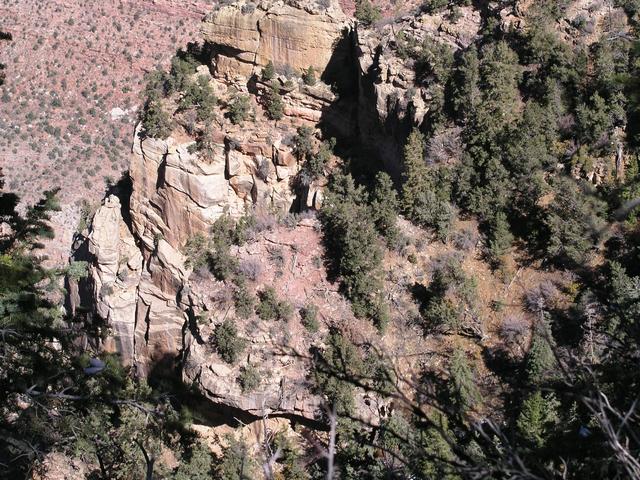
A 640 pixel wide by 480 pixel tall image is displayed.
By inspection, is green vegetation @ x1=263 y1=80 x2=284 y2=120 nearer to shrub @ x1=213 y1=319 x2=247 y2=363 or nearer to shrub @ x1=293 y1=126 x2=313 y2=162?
shrub @ x1=293 y1=126 x2=313 y2=162

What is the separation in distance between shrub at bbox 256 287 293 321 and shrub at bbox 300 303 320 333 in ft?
1.48

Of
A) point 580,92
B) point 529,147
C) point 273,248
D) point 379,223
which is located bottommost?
point 273,248

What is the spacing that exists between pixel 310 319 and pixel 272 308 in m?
1.25

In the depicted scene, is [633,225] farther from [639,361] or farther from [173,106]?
[173,106]

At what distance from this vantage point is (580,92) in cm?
1739

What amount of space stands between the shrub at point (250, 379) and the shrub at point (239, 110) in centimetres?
893

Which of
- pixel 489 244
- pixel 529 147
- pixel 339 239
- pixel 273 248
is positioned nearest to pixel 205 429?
pixel 273 248

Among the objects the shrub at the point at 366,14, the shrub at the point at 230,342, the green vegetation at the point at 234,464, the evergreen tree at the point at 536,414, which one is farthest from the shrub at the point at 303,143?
the evergreen tree at the point at 536,414

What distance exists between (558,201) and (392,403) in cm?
681

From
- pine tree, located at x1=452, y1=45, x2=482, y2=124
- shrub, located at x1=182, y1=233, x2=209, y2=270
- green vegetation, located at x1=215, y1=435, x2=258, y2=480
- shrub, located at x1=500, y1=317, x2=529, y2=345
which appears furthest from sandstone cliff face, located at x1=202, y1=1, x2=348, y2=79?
green vegetation, located at x1=215, y1=435, x2=258, y2=480

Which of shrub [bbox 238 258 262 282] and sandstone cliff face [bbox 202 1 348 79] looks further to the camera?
sandstone cliff face [bbox 202 1 348 79]

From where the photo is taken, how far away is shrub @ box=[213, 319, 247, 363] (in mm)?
16641

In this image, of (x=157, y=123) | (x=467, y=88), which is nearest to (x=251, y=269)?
(x=157, y=123)

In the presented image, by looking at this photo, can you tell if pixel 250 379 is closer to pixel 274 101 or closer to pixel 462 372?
pixel 462 372
